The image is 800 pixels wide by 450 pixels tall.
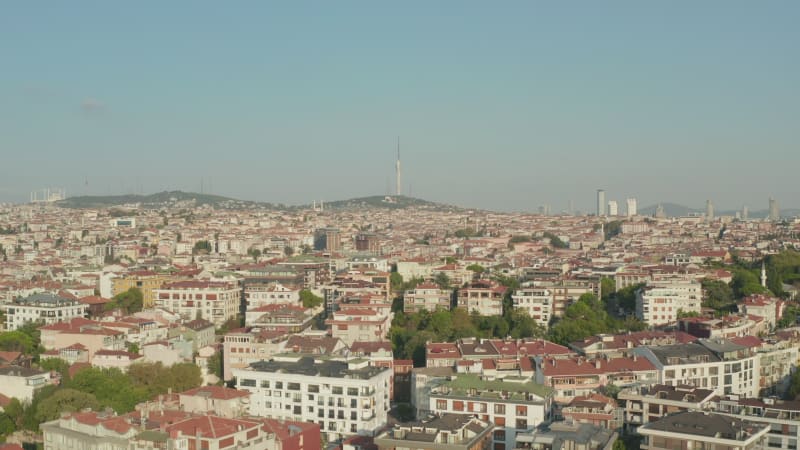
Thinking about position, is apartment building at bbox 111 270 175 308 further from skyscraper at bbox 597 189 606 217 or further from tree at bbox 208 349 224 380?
skyscraper at bbox 597 189 606 217

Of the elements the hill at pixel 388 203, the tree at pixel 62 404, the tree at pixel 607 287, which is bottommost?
the tree at pixel 62 404

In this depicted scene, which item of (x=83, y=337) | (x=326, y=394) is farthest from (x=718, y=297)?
(x=83, y=337)

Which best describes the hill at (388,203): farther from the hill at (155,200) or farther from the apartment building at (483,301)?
the apartment building at (483,301)

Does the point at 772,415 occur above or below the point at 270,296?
below

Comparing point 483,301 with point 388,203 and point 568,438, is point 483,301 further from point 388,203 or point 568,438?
point 388,203

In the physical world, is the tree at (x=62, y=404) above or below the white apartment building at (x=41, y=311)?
below

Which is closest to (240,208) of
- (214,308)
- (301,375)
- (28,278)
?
(28,278)

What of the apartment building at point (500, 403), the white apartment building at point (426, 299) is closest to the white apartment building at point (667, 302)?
the white apartment building at point (426, 299)
